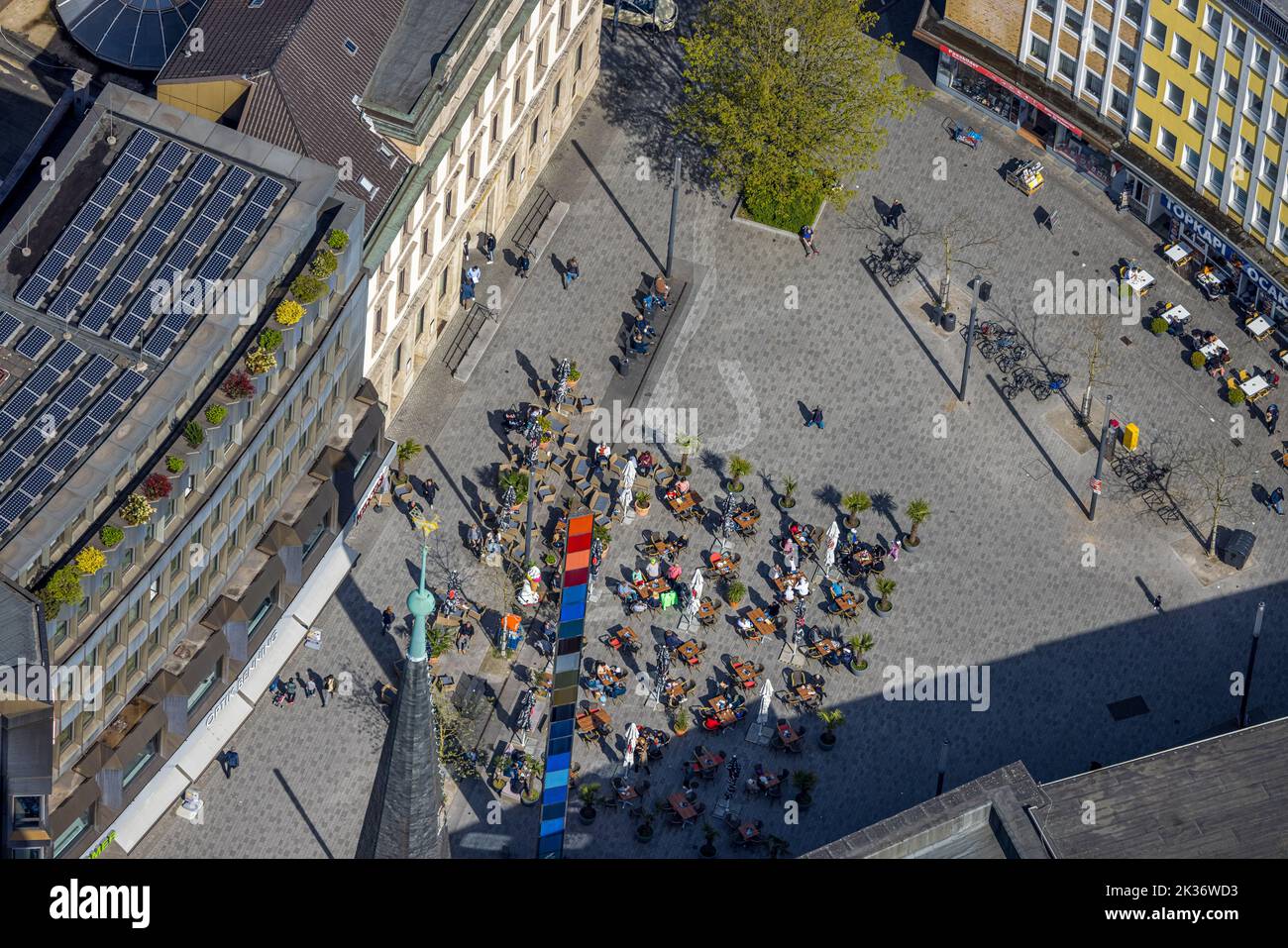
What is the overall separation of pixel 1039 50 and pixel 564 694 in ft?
178

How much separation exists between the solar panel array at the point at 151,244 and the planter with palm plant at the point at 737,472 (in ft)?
93.1

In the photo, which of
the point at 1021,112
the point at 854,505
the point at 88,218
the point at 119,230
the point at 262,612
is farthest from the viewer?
the point at 1021,112

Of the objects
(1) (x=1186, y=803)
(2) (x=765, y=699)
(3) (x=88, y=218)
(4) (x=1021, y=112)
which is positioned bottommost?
(2) (x=765, y=699)

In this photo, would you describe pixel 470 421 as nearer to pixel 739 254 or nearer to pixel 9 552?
pixel 739 254

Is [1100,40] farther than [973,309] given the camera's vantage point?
Yes

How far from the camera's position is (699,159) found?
6097 inches

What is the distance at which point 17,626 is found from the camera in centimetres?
11406

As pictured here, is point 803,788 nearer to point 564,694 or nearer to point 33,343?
point 564,694

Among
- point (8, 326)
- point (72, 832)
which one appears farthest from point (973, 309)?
point (72, 832)

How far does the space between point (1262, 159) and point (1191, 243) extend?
7.80 meters

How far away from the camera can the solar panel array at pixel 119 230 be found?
12350 centimetres

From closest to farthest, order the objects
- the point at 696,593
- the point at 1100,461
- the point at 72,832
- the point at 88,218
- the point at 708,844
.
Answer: the point at 72,832, the point at 88,218, the point at 708,844, the point at 696,593, the point at 1100,461

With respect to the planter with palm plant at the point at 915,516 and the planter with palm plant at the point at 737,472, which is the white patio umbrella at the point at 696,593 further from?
the planter with palm plant at the point at 915,516

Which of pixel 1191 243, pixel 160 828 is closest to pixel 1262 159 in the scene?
pixel 1191 243
